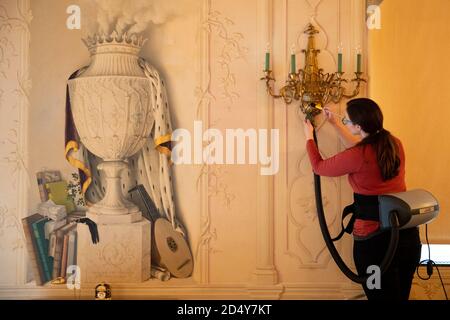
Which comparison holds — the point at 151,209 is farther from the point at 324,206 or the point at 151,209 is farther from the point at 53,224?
the point at 324,206

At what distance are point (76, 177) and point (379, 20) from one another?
2033 millimetres

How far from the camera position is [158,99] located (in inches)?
91.7

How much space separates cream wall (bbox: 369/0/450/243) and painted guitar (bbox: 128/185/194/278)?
147 centimetres

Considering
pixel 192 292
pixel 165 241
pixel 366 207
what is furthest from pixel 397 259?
pixel 165 241

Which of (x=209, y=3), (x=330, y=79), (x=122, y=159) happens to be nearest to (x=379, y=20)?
(x=330, y=79)

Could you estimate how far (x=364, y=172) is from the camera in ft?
6.23

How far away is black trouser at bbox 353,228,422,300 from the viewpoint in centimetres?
188

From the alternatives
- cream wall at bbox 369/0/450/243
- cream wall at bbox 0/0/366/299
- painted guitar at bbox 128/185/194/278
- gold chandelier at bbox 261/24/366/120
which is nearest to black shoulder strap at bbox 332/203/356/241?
cream wall at bbox 0/0/366/299

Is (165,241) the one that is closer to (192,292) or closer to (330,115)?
(192,292)

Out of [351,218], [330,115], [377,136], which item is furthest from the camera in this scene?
[330,115]

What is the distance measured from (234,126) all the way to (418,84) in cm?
121

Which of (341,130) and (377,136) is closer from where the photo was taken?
(377,136)

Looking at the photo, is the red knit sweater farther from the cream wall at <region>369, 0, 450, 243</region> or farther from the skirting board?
the cream wall at <region>369, 0, 450, 243</region>
